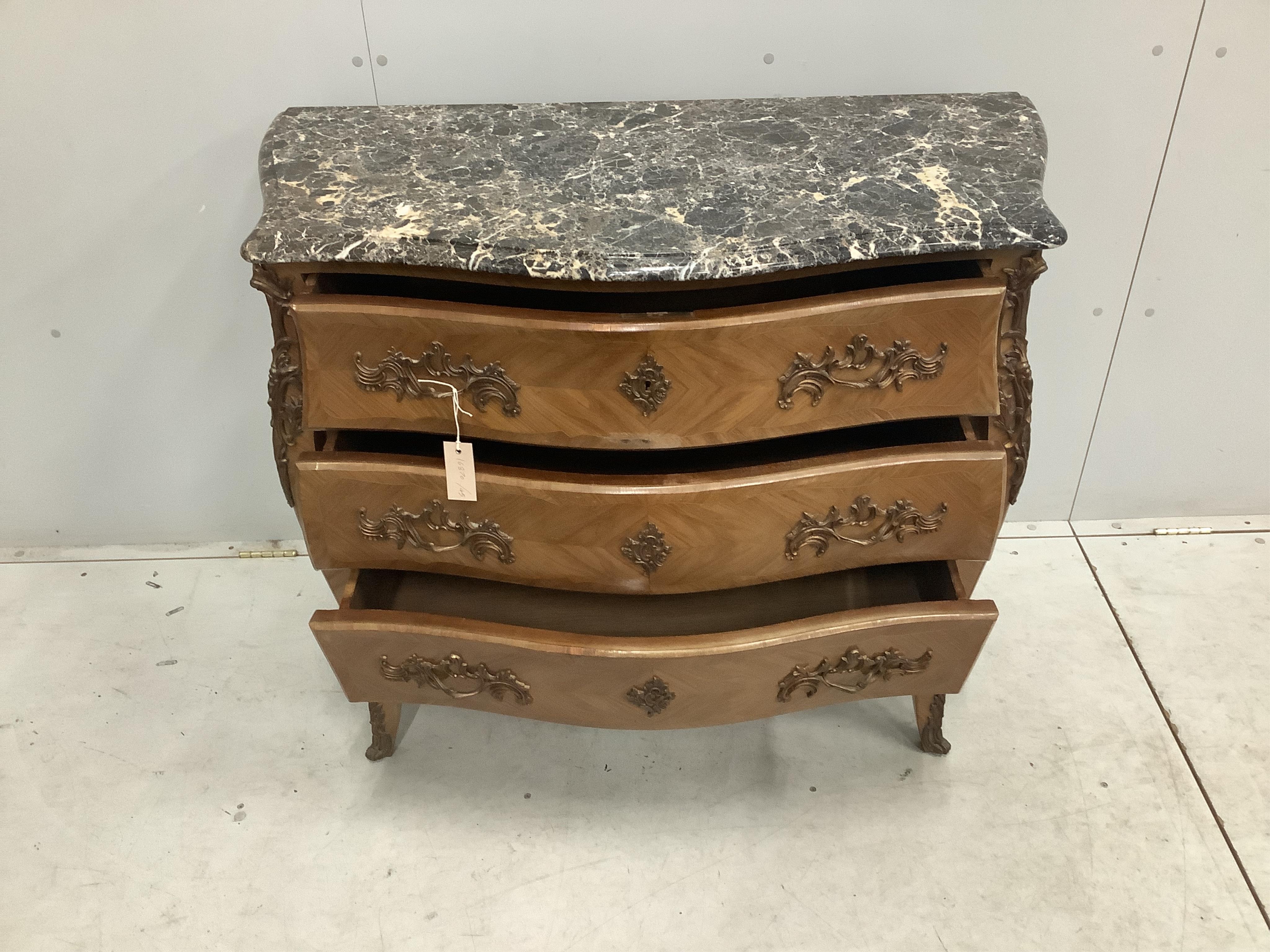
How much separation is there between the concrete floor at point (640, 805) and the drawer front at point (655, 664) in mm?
295

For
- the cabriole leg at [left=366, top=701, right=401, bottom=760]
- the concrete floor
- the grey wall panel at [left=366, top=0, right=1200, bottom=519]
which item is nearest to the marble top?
the grey wall panel at [left=366, top=0, right=1200, bottom=519]

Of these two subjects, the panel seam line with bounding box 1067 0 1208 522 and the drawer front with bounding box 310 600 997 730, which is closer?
the drawer front with bounding box 310 600 997 730

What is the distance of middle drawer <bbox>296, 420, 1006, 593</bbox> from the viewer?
1299mm

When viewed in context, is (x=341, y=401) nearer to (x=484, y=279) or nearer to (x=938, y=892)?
(x=484, y=279)

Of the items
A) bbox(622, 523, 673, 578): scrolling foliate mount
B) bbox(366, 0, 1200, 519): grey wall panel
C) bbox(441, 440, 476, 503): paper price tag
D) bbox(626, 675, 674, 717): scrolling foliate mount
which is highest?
bbox(366, 0, 1200, 519): grey wall panel

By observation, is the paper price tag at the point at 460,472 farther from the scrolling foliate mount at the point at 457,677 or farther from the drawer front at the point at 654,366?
the scrolling foliate mount at the point at 457,677

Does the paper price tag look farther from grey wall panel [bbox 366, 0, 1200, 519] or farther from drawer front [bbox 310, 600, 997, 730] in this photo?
grey wall panel [bbox 366, 0, 1200, 519]

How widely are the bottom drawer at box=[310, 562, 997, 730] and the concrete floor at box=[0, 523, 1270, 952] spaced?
0.29 metres

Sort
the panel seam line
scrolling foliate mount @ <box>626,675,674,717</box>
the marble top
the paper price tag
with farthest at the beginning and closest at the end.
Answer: the panel seam line
scrolling foliate mount @ <box>626,675,674,717</box>
the paper price tag
the marble top

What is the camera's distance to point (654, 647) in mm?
1334

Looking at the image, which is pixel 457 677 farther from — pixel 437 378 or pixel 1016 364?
pixel 1016 364

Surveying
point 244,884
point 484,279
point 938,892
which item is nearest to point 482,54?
point 484,279

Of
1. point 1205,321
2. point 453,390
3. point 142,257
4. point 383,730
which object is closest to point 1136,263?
point 1205,321

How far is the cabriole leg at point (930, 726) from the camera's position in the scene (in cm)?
168
